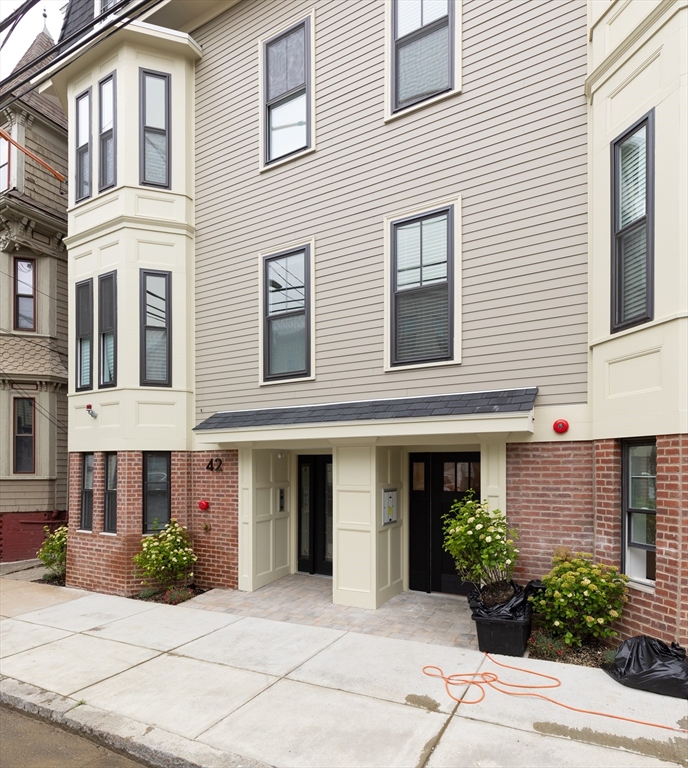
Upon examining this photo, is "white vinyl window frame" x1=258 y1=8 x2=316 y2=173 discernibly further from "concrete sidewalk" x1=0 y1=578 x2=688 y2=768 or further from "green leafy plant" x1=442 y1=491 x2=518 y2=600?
"concrete sidewalk" x1=0 y1=578 x2=688 y2=768

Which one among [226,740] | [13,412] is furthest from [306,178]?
[13,412]

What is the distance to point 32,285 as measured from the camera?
12.9 meters

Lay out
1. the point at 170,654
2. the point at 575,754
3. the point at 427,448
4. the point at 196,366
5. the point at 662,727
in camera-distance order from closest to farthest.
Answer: the point at 575,754
the point at 662,727
the point at 170,654
the point at 427,448
the point at 196,366

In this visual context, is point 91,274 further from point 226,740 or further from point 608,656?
point 608,656

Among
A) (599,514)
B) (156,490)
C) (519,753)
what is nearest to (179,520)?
(156,490)

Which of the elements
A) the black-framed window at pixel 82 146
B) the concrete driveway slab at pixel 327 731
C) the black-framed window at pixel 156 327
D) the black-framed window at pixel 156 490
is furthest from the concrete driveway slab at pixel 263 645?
the black-framed window at pixel 82 146

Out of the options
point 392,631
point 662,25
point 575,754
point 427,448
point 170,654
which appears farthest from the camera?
point 427,448

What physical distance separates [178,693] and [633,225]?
20.8 ft

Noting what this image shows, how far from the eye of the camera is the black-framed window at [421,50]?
7.42 meters

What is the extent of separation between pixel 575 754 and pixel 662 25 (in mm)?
6392

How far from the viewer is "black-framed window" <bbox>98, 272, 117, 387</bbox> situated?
941 cm

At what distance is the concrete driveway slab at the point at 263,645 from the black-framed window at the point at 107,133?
7.37 meters

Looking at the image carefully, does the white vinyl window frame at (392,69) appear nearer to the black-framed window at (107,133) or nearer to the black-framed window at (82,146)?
the black-framed window at (107,133)

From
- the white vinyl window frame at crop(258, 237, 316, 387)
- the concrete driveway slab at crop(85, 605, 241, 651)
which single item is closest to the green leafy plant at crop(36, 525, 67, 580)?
the concrete driveway slab at crop(85, 605, 241, 651)
